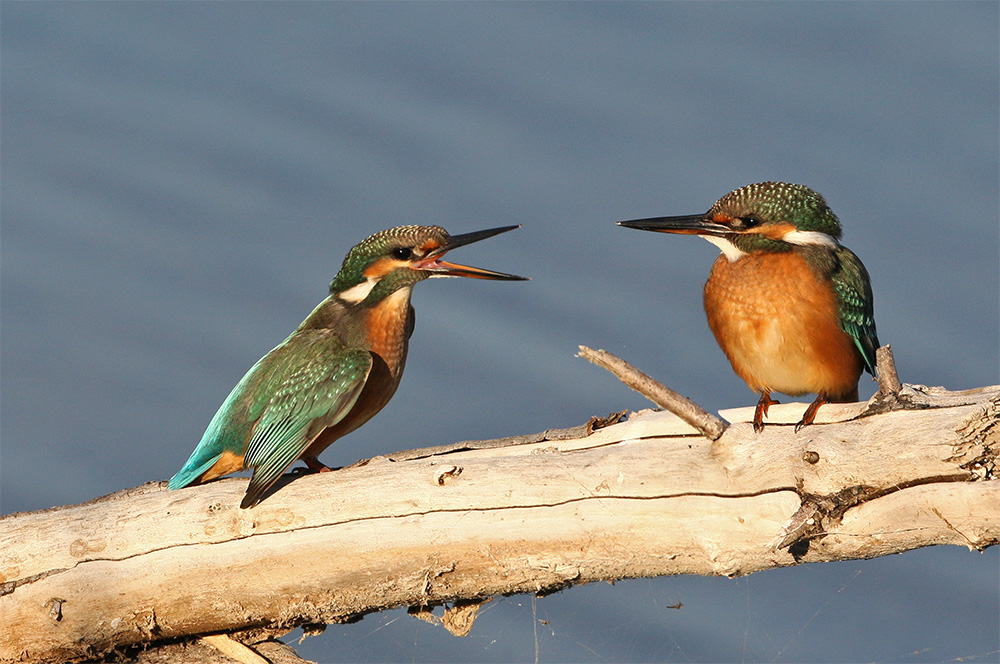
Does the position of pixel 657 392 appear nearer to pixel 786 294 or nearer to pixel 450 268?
pixel 786 294

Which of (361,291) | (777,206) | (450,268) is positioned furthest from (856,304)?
(361,291)

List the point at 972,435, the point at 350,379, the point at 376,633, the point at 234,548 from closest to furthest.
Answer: the point at 972,435 → the point at 234,548 → the point at 350,379 → the point at 376,633

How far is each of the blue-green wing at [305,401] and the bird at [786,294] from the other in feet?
3.38

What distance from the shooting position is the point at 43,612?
3027 mm

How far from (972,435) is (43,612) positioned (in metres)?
2.43

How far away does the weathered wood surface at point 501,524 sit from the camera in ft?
8.64

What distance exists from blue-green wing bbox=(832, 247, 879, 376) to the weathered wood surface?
1.33 feet

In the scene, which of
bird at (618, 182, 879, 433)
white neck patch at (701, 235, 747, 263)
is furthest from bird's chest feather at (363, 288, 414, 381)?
white neck patch at (701, 235, 747, 263)

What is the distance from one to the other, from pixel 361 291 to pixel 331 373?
0.36m

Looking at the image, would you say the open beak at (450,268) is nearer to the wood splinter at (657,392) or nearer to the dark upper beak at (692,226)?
the dark upper beak at (692,226)

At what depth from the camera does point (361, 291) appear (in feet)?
11.7

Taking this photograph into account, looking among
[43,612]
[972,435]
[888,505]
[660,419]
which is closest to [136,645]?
[43,612]

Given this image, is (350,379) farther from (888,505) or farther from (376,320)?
(888,505)

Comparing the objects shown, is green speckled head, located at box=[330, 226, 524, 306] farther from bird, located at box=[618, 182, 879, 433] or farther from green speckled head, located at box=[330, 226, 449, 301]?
bird, located at box=[618, 182, 879, 433]
